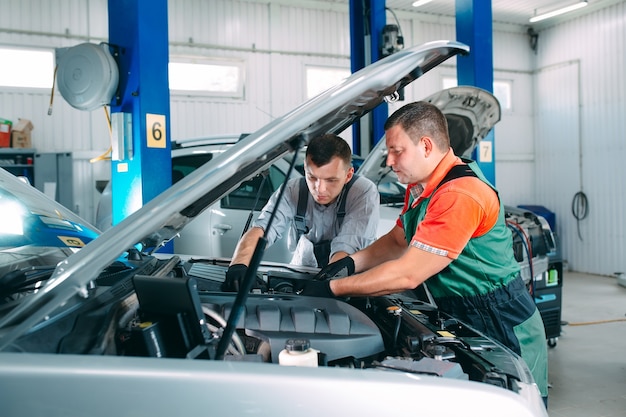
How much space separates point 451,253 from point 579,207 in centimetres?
917

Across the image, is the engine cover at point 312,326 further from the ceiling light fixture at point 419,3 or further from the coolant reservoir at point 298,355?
the ceiling light fixture at point 419,3

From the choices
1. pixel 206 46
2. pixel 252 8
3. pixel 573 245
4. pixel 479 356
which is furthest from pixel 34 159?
pixel 573 245

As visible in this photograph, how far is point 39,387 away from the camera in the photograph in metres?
1.07

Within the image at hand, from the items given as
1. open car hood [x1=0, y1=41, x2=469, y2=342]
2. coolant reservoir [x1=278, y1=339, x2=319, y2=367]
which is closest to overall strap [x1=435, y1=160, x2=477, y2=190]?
open car hood [x1=0, y1=41, x2=469, y2=342]

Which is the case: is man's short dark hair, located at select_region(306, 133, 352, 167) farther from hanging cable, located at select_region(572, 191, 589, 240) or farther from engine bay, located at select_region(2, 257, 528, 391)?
hanging cable, located at select_region(572, 191, 589, 240)

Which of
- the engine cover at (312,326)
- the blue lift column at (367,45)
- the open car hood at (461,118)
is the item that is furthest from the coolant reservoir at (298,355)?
the blue lift column at (367,45)

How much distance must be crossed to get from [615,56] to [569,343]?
6.10 meters

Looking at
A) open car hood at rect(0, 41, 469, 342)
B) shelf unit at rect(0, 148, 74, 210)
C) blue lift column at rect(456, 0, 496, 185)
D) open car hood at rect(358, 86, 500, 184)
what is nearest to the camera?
open car hood at rect(0, 41, 469, 342)

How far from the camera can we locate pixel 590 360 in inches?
184

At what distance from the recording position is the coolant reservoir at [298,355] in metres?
1.32

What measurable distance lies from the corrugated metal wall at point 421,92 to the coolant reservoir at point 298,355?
659 centimetres

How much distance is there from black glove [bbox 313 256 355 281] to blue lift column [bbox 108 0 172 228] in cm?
183

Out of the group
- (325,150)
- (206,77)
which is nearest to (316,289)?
(325,150)

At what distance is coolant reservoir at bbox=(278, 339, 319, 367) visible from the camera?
132cm
